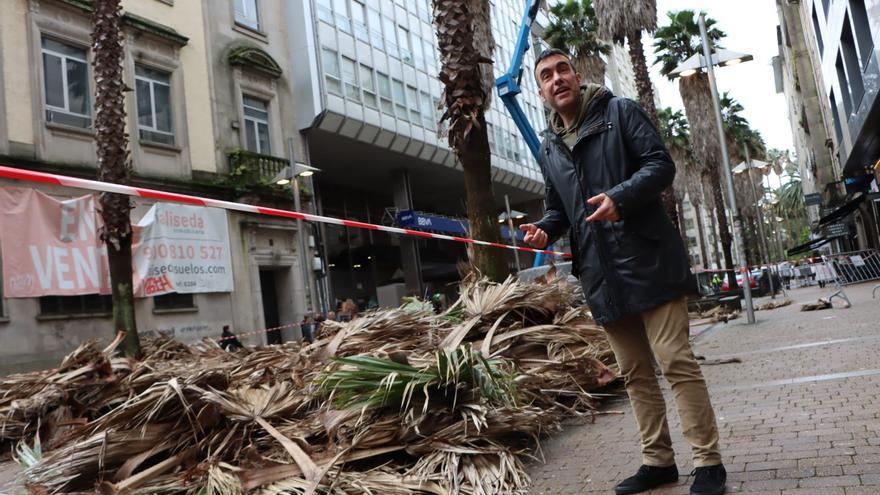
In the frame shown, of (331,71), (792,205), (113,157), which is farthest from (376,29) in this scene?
(792,205)

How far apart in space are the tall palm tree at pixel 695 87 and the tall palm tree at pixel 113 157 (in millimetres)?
24476

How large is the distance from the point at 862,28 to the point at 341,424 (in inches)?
732

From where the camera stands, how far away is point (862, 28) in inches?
663

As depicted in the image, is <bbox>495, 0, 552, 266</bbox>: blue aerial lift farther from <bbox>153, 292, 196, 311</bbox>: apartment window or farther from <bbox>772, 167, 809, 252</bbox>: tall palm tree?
<bbox>772, 167, 809, 252</bbox>: tall palm tree

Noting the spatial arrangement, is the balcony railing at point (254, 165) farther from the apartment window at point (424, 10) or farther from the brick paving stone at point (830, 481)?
the brick paving stone at point (830, 481)

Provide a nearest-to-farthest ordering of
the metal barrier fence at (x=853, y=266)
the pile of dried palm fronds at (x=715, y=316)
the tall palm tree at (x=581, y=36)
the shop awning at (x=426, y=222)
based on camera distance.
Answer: the metal barrier fence at (x=853, y=266) → the pile of dried palm fronds at (x=715, y=316) → the tall palm tree at (x=581, y=36) → the shop awning at (x=426, y=222)

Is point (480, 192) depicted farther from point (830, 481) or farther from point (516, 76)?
point (830, 481)

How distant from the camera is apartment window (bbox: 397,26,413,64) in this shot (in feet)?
93.8

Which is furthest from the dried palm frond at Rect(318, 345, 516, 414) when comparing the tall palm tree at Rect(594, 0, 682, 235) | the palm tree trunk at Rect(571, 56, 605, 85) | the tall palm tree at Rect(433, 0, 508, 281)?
the palm tree trunk at Rect(571, 56, 605, 85)

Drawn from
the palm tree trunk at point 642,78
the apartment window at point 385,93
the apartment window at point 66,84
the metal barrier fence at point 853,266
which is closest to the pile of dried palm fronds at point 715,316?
the metal barrier fence at point 853,266

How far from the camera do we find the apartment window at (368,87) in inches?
997

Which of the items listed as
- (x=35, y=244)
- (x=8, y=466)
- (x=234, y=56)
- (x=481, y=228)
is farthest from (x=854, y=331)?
(x=234, y=56)

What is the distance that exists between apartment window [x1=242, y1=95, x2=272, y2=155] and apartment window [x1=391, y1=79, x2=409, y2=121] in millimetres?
6249

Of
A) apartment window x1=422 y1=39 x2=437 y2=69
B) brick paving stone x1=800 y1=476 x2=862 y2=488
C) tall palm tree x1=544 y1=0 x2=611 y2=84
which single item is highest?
apartment window x1=422 y1=39 x2=437 y2=69
